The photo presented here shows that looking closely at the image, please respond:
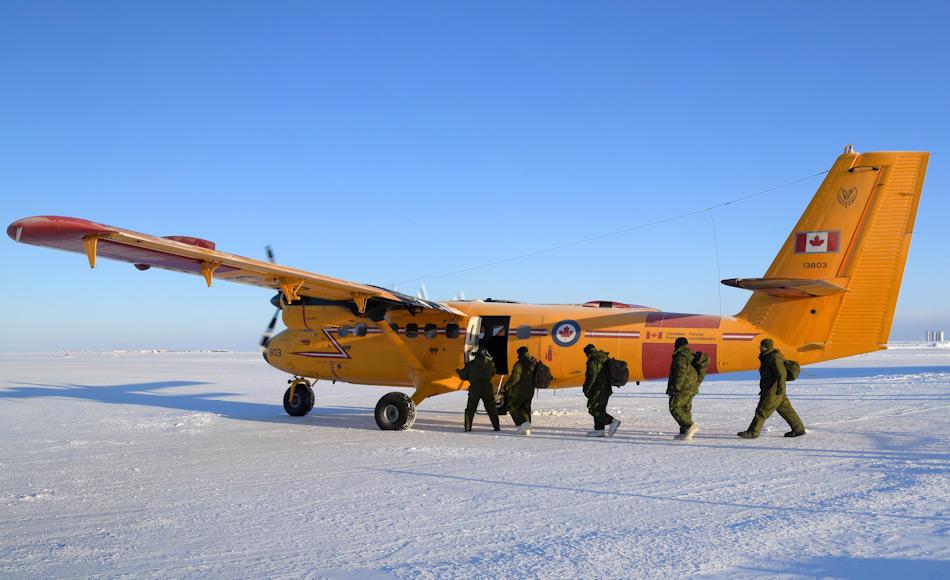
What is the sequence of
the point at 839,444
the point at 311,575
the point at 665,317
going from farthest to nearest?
the point at 665,317 < the point at 839,444 < the point at 311,575

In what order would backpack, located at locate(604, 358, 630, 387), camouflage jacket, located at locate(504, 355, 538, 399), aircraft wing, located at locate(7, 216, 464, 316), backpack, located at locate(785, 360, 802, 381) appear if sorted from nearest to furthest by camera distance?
aircraft wing, located at locate(7, 216, 464, 316), backpack, located at locate(785, 360, 802, 381), backpack, located at locate(604, 358, 630, 387), camouflage jacket, located at locate(504, 355, 538, 399)

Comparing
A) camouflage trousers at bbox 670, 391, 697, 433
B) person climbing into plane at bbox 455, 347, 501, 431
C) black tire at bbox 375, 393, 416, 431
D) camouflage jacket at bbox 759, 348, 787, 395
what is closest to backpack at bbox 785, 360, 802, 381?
camouflage jacket at bbox 759, 348, 787, 395

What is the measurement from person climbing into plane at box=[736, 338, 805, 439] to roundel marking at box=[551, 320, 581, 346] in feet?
12.9

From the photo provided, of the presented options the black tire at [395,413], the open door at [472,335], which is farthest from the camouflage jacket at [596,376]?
the black tire at [395,413]

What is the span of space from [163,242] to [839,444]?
38.7ft

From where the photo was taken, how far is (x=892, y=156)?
43.5 feet

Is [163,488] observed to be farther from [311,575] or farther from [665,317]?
[665,317]

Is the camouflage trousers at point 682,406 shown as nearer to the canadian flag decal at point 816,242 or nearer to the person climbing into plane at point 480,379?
the person climbing into plane at point 480,379

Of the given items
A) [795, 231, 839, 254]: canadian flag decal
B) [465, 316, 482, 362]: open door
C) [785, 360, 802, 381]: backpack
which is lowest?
[785, 360, 802, 381]: backpack

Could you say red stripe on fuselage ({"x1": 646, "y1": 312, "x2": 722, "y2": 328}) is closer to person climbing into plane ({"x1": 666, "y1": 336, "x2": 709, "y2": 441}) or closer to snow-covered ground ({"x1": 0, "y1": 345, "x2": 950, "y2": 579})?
person climbing into plane ({"x1": 666, "y1": 336, "x2": 709, "y2": 441})

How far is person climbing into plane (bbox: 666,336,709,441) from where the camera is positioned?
12727mm

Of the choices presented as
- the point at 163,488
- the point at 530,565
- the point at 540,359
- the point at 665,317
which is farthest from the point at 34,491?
the point at 665,317

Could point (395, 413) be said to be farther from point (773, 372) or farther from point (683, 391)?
point (773, 372)

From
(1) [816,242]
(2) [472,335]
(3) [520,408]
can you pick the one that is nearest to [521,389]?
(3) [520,408]
